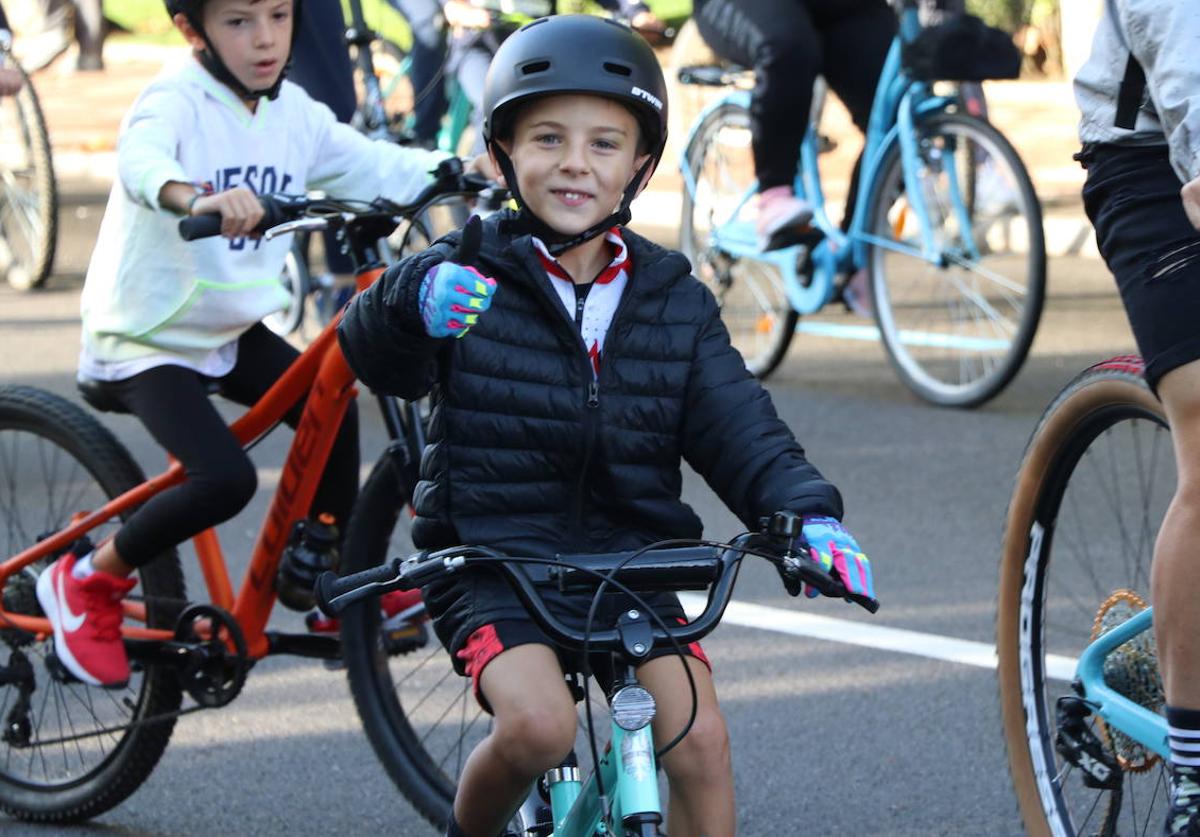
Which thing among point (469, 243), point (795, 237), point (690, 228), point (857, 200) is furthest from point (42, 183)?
point (469, 243)

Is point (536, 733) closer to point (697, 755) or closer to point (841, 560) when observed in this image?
point (697, 755)

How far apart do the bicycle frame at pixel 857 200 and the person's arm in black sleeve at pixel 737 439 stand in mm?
4477

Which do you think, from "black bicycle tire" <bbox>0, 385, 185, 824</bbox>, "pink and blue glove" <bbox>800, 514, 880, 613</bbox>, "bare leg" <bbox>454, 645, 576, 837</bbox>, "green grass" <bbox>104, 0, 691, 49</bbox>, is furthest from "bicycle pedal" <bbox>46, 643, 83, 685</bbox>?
"green grass" <bbox>104, 0, 691, 49</bbox>

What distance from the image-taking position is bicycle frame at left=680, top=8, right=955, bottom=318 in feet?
25.1

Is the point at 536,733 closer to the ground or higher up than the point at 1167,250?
closer to the ground

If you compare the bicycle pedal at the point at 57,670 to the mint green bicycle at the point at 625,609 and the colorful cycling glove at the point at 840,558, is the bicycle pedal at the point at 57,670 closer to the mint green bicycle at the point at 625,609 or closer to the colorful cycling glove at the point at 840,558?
the mint green bicycle at the point at 625,609

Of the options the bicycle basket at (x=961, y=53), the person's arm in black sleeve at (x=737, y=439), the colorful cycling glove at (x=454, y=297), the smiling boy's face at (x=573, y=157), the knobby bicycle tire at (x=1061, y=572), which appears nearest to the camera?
the colorful cycling glove at (x=454, y=297)

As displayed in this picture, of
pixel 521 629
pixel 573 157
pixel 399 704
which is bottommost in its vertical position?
pixel 399 704

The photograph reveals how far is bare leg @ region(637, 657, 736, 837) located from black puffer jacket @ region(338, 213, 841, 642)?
292 millimetres

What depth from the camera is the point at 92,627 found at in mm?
4309

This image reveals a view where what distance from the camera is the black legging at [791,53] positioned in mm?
7586

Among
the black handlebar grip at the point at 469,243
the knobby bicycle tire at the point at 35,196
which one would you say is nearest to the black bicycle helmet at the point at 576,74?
the black handlebar grip at the point at 469,243

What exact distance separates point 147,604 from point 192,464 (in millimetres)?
394

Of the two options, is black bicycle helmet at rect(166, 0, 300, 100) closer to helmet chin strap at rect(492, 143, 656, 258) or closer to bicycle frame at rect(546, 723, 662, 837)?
helmet chin strap at rect(492, 143, 656, 258)
